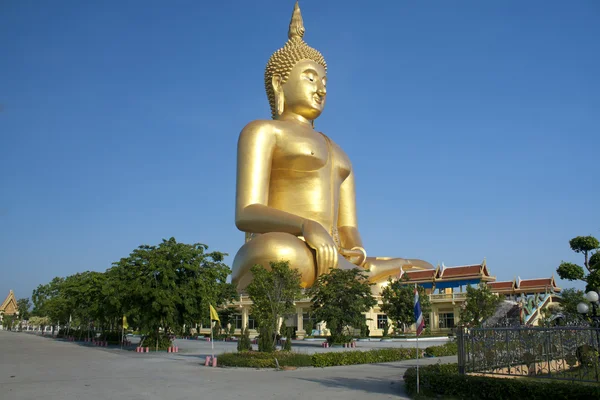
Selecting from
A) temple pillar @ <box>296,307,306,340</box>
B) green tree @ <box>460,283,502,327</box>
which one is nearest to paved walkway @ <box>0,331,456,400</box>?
green tree @ <box>460,283,502,327</box>

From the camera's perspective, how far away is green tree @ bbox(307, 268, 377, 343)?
834 inches

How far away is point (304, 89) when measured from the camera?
24219mm

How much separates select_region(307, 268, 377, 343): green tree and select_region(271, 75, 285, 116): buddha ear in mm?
7885

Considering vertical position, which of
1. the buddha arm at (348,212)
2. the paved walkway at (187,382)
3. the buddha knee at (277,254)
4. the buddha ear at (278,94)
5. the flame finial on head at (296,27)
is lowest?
the paved walkway at (187,382)

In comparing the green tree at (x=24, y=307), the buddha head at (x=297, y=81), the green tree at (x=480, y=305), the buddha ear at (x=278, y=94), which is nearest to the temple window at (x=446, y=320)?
the green tree at (x=480, y=305)

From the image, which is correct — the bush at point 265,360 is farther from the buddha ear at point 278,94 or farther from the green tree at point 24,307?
the green tree at point 24,307

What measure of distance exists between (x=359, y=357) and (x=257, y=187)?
861cm

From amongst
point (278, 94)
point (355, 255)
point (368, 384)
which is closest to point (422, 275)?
point (355, 255)

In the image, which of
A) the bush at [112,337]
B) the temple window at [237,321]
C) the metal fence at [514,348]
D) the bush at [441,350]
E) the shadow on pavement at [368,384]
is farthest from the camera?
the temple window at [237,321]

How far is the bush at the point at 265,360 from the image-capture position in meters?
14.0

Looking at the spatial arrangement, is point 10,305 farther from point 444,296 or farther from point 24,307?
point 444,296

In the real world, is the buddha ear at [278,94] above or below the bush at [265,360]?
above

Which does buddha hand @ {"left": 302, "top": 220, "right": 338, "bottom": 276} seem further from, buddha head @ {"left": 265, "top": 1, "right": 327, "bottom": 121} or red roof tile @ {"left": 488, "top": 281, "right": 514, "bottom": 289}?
red roof tile @ {"left": 488, "top": 281, "right": 514, "bottom": 289}

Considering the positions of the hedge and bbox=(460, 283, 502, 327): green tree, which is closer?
the hedge
